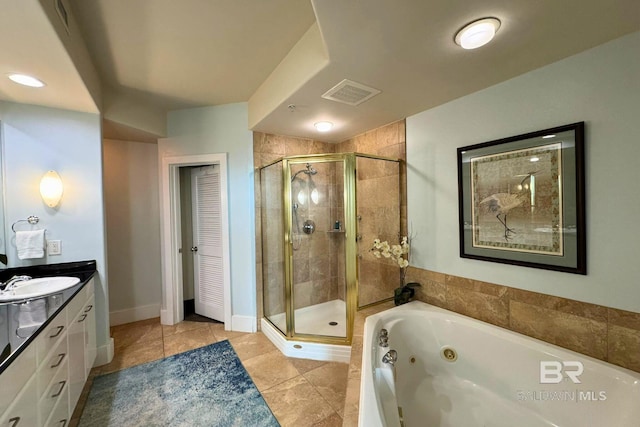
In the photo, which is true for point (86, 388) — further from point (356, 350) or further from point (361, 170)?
point (361, 170)

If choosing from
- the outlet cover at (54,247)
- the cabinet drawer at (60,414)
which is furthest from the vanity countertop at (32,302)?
the cabinet drawer at (60,414)

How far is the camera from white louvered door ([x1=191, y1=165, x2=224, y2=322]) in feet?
10.1

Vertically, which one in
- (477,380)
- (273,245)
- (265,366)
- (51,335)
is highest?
(273,245)

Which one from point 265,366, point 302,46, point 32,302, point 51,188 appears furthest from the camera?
point 265,366

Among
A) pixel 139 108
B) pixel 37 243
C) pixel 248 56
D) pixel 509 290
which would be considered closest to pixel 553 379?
pixel 509 290

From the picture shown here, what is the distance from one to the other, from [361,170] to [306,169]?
613 mm

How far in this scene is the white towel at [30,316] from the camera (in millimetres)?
1146

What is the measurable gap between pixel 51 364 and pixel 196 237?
2.09 metres

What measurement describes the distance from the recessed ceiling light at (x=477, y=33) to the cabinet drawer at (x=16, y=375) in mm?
2402

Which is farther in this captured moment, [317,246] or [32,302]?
[317,246]

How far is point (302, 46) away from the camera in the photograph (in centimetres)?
176

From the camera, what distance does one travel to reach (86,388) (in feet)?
6.38

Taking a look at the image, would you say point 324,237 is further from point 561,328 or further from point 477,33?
point 477,33

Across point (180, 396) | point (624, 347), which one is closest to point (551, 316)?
point (624, 347)
